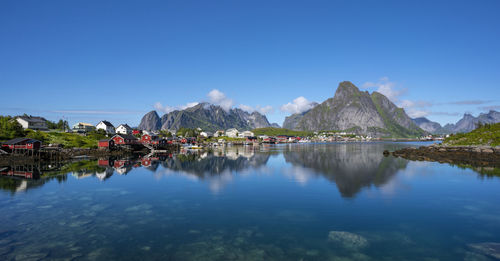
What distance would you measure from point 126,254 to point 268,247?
8.24 metres

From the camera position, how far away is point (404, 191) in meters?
30.9

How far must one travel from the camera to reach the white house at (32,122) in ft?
338

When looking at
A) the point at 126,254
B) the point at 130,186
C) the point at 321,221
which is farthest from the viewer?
the point at 130,186

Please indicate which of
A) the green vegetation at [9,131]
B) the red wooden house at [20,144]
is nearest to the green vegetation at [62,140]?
the green vegetation at [9,131]

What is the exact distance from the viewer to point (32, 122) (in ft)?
349

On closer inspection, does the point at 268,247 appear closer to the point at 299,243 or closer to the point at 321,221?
the point at 299,243

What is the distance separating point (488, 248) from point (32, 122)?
13819 cm

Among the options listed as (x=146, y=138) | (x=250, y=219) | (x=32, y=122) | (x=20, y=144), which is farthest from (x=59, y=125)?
(x=250, y=219)

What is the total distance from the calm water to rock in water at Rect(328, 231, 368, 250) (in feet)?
0.22

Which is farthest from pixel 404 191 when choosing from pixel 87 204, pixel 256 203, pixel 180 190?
pixel 87 204

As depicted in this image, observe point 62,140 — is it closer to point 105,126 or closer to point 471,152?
point 105,126

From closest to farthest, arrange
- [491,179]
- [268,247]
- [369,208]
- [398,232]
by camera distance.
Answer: [268,247], [398,232], [369,208], [491,179]

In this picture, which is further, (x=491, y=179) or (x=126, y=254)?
(x=491, y=179)

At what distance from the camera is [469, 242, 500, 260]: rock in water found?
14.8 m
